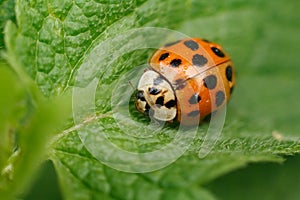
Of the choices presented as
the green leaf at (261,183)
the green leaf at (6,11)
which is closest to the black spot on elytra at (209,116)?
the green leaf at (261,183)

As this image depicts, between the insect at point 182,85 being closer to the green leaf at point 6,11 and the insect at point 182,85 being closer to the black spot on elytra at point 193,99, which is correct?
the black spot on elytra at point 193,99

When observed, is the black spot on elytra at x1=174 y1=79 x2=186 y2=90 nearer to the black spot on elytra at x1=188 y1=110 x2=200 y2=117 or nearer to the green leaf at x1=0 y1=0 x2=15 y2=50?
→ the black spot on elytra at x1=188 y1=110 x2=200 y2=117

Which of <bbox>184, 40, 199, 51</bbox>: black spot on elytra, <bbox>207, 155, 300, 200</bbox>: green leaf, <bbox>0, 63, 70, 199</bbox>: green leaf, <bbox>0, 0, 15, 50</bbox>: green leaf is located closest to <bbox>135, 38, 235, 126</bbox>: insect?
<bbox>184, 40, 199, 51</bbox>: black spot on elytra

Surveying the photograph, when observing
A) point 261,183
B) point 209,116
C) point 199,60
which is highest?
point 199,60

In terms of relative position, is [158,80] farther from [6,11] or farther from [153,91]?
[6,11]

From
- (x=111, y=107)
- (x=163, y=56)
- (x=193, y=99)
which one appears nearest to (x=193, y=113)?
(x=193, y=99)

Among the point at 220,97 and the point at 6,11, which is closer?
the point at 6,11

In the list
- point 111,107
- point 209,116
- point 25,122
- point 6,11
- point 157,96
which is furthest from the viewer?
point 209,116

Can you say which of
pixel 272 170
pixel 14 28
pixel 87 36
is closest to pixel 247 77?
pixel 272 170
